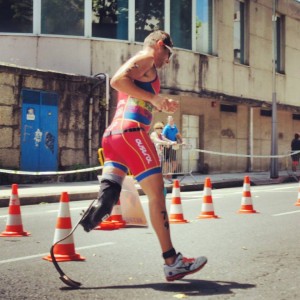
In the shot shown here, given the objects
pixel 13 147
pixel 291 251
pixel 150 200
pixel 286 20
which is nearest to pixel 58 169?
pixel 13 147

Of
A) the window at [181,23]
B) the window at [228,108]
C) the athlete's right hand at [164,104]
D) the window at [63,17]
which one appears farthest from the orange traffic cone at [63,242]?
the window at [228,108]

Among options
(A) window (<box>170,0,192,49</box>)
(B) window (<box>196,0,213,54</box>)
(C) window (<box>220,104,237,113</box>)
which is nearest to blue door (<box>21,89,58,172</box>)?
(A) window (<box>170,0,192,49</box>)

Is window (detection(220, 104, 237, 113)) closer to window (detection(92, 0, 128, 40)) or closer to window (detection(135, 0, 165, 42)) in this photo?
window (detection(135, 0, 165, 42))

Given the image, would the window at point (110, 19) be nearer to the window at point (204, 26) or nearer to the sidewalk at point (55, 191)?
the window at point (204, 26)

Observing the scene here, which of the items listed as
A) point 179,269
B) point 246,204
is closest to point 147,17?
→ point 246,204

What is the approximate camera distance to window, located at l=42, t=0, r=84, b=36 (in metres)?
19.0

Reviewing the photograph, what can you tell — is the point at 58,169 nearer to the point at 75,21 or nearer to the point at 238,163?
the point at 75,21

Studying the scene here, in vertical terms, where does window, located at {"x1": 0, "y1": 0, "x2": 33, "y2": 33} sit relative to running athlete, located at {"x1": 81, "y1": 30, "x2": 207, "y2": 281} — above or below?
above

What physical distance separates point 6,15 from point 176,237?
1358cm

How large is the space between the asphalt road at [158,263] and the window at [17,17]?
11.0 meters

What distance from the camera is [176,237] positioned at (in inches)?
288

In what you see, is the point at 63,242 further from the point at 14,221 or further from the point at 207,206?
the point at 207,206

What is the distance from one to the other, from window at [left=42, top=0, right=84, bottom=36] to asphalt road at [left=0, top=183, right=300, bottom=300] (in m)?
11.0

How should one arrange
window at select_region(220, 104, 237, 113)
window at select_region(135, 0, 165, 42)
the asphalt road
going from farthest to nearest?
window at select_region(220, 104, 237, 113), window at select_region(135, 0, 165, 42), the asphalt road
